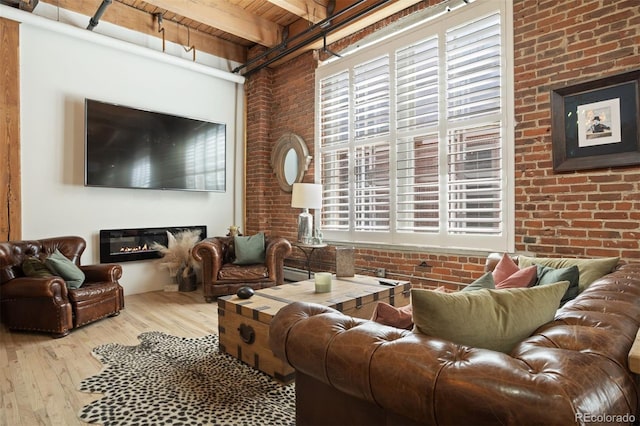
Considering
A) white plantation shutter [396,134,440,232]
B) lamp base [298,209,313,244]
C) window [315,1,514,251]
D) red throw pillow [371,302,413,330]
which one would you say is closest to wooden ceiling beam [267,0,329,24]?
window [315,1,514,251]

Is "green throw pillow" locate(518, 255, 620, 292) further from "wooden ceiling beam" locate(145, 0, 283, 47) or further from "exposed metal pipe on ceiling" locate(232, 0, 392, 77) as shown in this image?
"wooden ceiling beam" locate(145, 0, 283, 47)

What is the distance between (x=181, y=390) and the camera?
227 centimetres

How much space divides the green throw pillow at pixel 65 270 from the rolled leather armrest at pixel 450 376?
3.20 meters

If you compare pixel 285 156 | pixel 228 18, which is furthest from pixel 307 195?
pixel 228 18

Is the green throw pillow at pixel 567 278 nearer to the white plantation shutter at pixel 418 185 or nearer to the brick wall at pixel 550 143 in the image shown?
the brick wall at pixel 550 143

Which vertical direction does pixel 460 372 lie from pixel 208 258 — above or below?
above

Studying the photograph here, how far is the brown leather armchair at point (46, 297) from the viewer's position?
3.22m

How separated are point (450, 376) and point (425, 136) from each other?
343cm

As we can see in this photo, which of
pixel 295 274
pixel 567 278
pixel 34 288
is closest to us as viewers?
pixel 567 278

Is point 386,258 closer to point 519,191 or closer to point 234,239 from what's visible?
point 519,191

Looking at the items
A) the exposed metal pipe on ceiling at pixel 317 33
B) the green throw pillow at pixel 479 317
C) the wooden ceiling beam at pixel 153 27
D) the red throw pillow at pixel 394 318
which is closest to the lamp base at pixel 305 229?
the exposed metal pipe on ceiling at pixel 317 33

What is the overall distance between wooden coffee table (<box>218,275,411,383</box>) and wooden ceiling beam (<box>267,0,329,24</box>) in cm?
319

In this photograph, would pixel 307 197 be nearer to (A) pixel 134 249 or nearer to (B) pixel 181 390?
(A) pixel 134 249

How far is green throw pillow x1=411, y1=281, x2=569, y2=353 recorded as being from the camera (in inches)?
44.7
